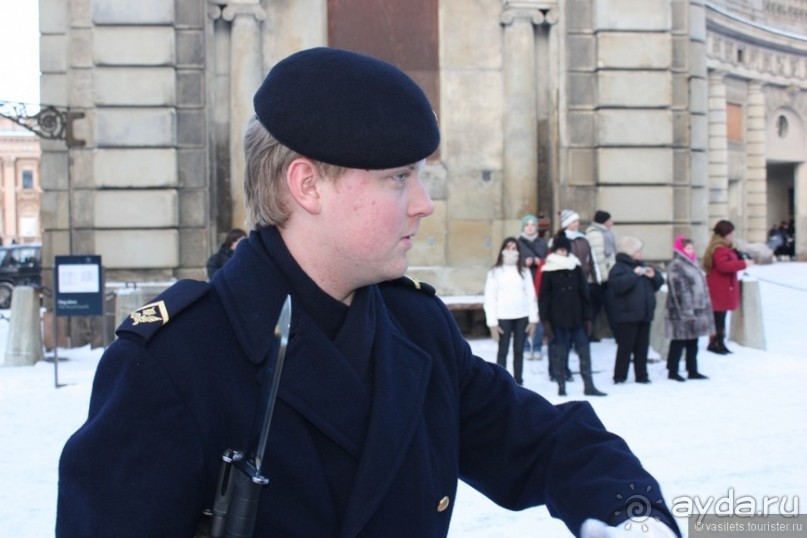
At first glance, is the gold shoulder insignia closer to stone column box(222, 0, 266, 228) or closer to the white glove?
the white glove

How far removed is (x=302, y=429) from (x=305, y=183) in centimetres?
51

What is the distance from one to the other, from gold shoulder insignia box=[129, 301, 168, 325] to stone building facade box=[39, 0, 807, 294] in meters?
12.2

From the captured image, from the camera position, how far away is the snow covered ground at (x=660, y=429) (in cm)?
632

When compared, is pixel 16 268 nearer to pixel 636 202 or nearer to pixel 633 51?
pixel 636 202

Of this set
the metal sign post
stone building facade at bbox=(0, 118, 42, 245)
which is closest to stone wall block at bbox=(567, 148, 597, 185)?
the metal sign post

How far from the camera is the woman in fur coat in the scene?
1173 cm

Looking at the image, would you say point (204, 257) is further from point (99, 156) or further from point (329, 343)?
point (329, 343)

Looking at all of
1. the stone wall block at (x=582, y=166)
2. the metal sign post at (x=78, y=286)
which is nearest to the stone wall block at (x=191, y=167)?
the metal sign post at (x=78, y=286)

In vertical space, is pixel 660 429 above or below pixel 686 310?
below

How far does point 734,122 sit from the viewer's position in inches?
1257

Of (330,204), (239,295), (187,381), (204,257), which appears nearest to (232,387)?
(187,381)

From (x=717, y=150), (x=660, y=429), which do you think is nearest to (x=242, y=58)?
(x=660, y=429)

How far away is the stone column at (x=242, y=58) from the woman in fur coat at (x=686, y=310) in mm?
6142

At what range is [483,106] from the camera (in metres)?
14.8
